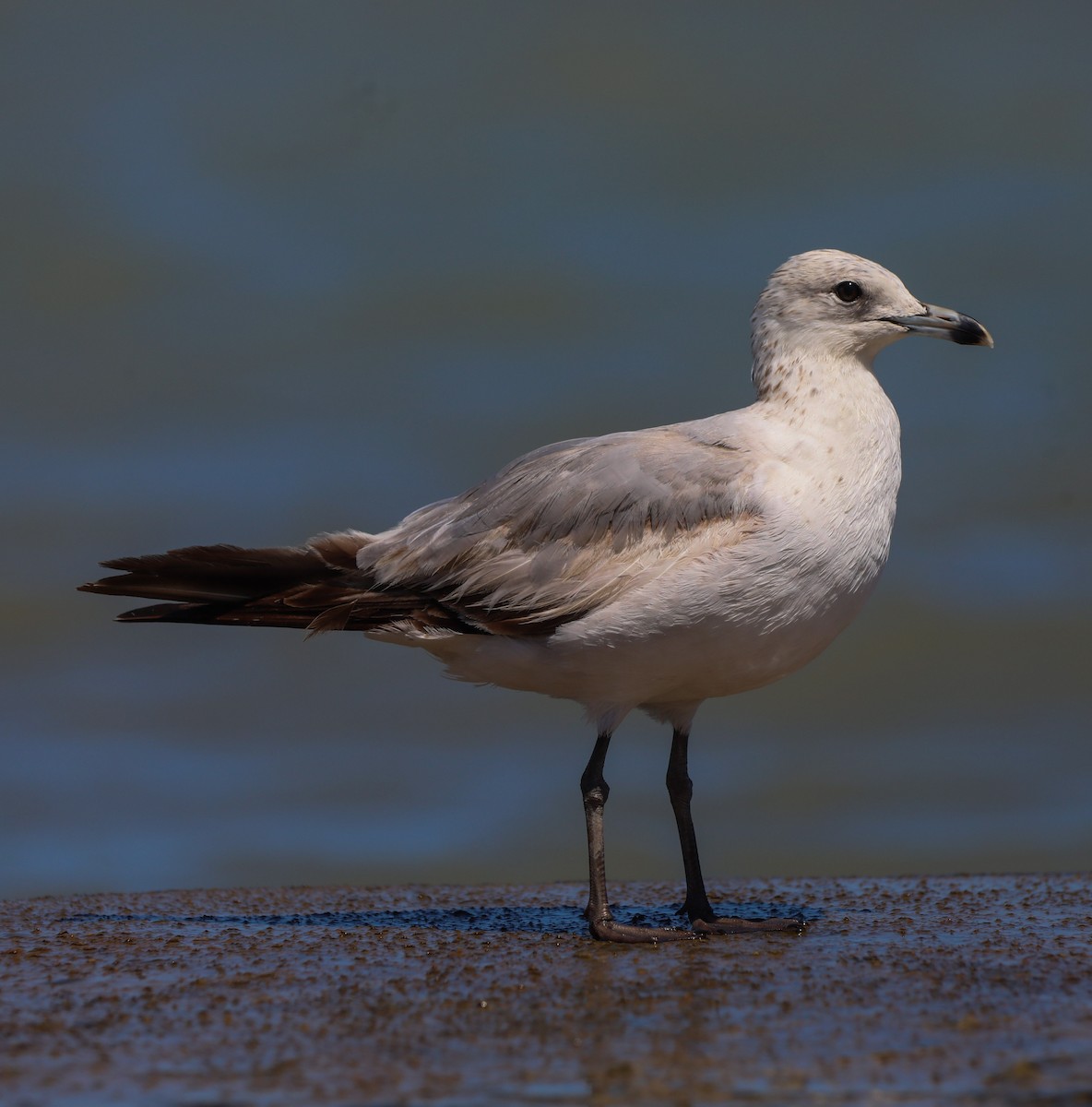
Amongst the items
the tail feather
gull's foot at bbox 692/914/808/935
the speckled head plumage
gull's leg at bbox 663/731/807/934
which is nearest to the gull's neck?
the speckled head plumage

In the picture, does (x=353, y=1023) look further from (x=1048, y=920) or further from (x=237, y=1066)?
(x=1048, y=920)

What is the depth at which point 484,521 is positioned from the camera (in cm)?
559

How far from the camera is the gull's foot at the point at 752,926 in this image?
5093 millimetres

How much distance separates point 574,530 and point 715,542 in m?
0.56

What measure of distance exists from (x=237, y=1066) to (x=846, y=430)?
3.06m

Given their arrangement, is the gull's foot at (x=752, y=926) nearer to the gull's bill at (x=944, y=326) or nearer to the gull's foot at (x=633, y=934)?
the gull's foot at (x=633, y=934)

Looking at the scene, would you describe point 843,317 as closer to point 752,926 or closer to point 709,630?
point 709,630

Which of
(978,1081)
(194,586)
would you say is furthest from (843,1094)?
(194,586)

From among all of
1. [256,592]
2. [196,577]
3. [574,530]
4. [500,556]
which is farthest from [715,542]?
[196,577]

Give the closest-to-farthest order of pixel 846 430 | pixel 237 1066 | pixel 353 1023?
pixel 237 1066, pixel 353 1023, pixel 846 430

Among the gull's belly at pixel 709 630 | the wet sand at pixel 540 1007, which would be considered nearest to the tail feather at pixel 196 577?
the gull's belly at pixel 709 630

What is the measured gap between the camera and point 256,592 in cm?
561

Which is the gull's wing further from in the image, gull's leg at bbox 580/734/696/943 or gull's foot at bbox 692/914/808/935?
gull's foot at bbox 692/914/808/935

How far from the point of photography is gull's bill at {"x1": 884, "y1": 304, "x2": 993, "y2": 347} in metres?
5.65
